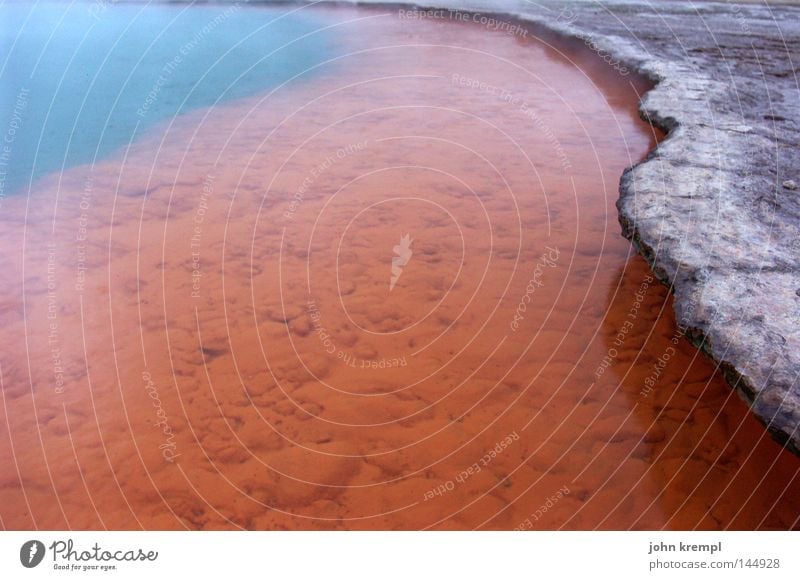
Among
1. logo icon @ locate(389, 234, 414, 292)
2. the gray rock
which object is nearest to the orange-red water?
logo icon @ locate(389, 234, 414, 292)

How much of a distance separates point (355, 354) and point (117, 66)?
639 cm

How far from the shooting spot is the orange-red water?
2.89 metres

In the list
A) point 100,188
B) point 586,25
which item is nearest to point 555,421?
point 100,188

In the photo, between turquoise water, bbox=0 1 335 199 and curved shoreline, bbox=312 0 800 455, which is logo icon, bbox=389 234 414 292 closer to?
curved shoreline, bbox=312 0 800 455

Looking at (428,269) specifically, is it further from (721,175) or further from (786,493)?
(786,493)

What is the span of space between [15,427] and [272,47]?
23.7 ft

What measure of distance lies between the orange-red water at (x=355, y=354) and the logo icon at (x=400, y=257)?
20mm

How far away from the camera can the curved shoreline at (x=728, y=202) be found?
292cm
